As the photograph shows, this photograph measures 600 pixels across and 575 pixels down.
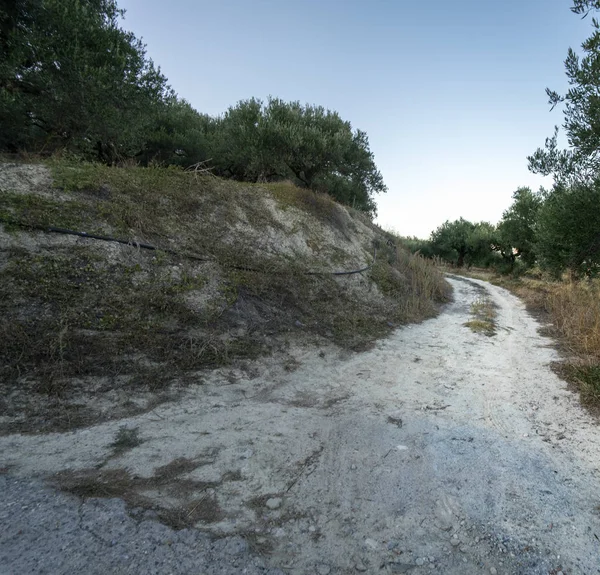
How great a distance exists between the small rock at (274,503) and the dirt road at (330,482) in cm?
2

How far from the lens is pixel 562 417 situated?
4270mm

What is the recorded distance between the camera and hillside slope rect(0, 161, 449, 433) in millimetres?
4207

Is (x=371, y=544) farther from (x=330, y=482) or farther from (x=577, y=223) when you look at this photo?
(x=577, y=223)

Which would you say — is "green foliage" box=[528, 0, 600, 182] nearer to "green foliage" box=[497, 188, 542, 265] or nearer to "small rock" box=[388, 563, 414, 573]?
"small rock" box=[388, 563, 414, 573]

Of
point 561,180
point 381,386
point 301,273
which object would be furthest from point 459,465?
point 561,180

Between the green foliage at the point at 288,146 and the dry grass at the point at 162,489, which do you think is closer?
the dry grass at the point at 162,489

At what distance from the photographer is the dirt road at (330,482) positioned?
215cm

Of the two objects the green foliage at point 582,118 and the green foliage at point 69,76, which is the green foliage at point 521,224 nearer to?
the green foliage at point 582,118

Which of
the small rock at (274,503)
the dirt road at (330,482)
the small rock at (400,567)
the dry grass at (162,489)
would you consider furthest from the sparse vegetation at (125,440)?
the small rock at (400,567)

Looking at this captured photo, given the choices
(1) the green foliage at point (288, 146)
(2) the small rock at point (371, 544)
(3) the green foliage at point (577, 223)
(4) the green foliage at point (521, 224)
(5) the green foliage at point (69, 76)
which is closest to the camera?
(2) the small rock at point (371, 544)

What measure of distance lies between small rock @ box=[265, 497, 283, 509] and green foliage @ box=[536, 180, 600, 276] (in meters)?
8.91

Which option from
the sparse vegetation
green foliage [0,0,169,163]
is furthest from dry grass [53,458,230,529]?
green foliage [0,0,169,163]

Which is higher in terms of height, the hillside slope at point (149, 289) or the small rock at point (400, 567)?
the hillside slope at point (149, 289)

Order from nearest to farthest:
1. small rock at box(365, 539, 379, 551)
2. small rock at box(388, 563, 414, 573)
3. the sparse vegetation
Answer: small rock at box(388, 563, 414, 573) < small rock at box(365, 539, 379, 551) < the sparse vegetation
